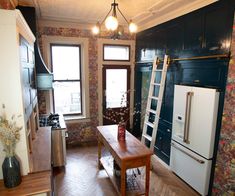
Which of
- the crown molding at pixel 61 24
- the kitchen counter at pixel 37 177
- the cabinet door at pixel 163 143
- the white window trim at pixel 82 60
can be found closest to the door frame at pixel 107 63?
the white window trim at pixel 82 60

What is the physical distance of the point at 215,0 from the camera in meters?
2.44

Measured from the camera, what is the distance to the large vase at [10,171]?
66.2 inches

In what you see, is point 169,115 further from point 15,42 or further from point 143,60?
point 15,42

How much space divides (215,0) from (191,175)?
2.61 meters

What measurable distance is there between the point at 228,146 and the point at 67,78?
353cm

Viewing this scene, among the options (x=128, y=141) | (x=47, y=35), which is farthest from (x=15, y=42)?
(x=47, y=35)

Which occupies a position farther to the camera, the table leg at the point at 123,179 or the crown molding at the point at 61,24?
the crown molding at the point at 61,24

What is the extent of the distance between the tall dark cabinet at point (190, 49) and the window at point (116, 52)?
50 centimetres

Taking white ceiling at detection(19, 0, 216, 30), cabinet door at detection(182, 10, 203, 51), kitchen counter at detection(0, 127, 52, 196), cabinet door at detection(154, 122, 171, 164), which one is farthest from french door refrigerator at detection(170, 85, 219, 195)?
kitchen counter at detection(0, 127, 52, 196)

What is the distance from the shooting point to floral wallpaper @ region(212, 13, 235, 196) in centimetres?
226

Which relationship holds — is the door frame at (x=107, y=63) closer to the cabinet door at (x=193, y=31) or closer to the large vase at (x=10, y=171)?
the cabinet door at (x=193, y=31)

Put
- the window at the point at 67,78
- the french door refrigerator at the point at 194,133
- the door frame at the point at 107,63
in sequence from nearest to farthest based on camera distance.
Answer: the french door refrigerator at the point at 194,133 → the window at the point at 67,78 → the door frame at the point at 107,63

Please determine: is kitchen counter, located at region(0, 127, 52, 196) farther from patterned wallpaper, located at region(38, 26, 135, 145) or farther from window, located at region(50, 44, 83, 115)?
window, located at region(50, 44, 83, 115)

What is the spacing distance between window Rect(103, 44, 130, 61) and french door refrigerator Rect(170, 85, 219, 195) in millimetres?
1982
